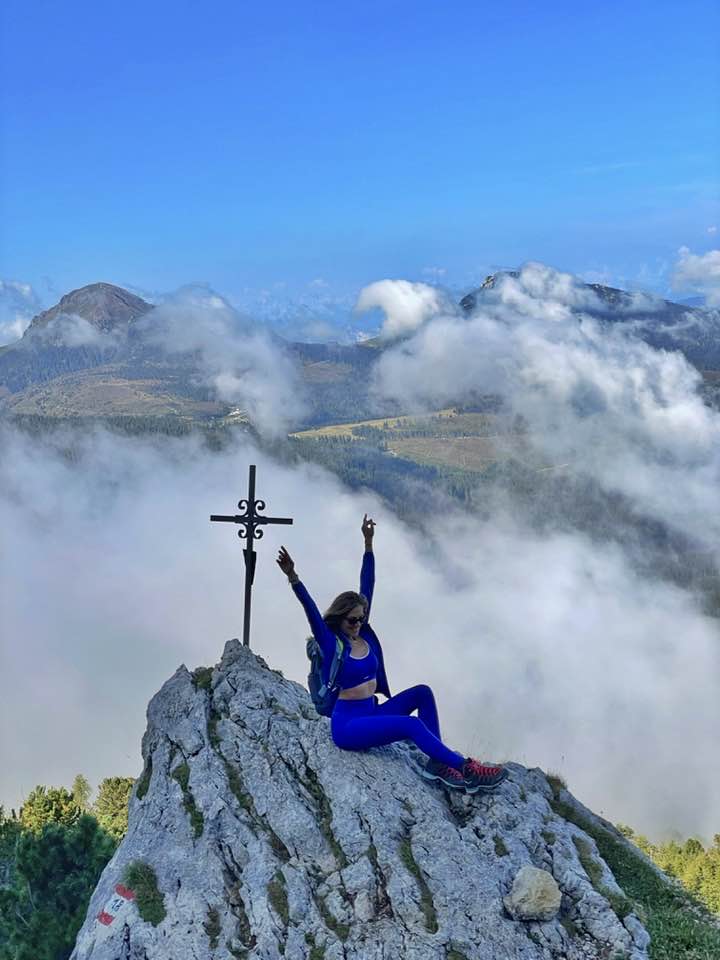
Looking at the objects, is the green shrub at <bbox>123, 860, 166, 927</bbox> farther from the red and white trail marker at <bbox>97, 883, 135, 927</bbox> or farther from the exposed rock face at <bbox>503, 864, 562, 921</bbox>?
the exposed rock face at <bbox>503, 864, 562, 921</bbox>

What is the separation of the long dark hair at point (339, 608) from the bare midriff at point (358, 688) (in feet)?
1.92

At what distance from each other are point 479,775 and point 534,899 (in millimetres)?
2832

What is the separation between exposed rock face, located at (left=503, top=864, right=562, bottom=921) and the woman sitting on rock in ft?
8.29

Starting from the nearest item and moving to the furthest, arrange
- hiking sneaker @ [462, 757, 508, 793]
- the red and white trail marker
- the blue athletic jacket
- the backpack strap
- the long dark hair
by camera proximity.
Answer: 1. the red and white trail marker
2. the blue athletic jacket
3. the backpack strap
4. hiking sneaker @ [462, 757, 508, 793]
5. the long dark hair

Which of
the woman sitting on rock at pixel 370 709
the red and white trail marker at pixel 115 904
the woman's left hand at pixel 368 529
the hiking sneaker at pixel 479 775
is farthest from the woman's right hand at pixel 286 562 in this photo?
the red and white trail marker at pixel 115 904

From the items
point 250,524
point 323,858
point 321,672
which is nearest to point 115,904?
→ point 323,858

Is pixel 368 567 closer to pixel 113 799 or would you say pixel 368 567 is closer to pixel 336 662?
pixel 336 662

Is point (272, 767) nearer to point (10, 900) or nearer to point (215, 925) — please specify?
point (215, 925)

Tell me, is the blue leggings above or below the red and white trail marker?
above

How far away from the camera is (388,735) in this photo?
54.4ft

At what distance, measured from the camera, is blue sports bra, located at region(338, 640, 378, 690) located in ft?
54.9

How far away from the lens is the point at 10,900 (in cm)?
2573

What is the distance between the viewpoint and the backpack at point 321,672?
16500mm

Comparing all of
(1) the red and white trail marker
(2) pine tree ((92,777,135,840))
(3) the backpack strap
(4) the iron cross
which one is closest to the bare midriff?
(3) the backpack strap
